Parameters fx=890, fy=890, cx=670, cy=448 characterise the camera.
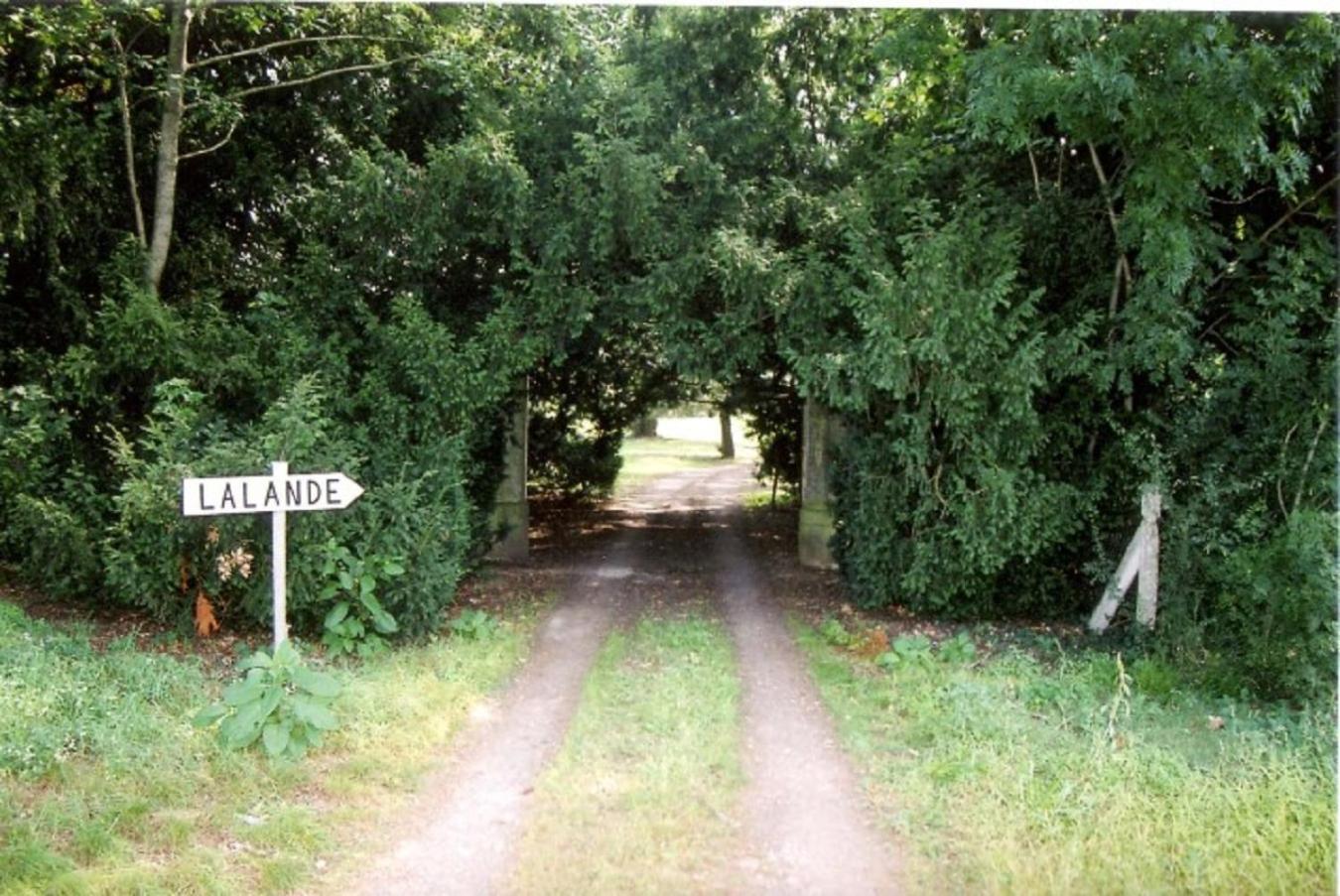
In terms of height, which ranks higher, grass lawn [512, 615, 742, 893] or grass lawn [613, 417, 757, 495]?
grass lawn [613, 417, 757, 495]

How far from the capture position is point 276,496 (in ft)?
17.7

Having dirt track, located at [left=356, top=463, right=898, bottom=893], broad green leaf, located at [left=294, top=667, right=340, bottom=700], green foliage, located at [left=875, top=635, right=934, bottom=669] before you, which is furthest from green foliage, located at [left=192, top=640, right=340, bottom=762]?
green foliage, located at [left=875, top=635, right=934, bottom=669]

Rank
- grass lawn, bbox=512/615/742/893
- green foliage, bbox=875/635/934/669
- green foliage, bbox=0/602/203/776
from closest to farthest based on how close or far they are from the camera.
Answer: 1. grass lawn, bbox=512/615/742/893
2. green foliage, bbox=0/602/203/776
3. green foliage, bbox=875/635/934/669

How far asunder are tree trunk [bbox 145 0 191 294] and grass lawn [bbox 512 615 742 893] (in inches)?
229

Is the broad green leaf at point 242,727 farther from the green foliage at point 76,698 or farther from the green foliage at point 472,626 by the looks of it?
the green foliage at point 472,626

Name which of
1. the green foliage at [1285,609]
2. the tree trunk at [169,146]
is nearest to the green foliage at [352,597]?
the tree trunk at [169,146]

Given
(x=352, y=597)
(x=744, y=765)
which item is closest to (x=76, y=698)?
(x=352, y=597)

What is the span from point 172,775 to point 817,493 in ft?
28.5

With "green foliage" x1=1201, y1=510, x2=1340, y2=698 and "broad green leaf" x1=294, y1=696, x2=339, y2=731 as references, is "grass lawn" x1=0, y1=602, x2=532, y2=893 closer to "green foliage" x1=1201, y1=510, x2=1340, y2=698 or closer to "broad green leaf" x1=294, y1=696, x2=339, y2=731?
"broad green leaf" x1=294, y1=696, x2=339, y2=731

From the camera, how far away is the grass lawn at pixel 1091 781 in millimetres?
3859

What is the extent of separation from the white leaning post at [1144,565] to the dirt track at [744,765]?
2925mm

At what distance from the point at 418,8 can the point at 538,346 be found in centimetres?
448

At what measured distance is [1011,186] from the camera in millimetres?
8617

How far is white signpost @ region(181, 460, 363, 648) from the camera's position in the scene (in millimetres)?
5117
